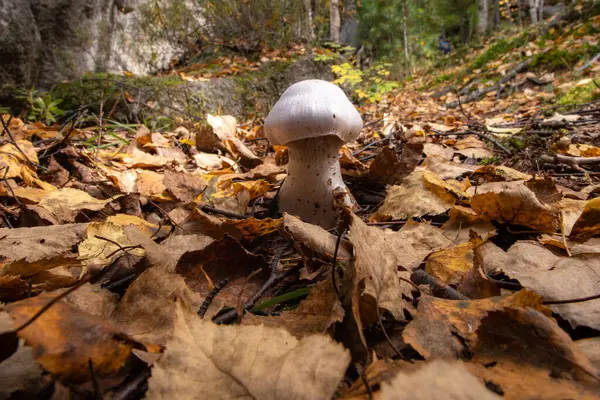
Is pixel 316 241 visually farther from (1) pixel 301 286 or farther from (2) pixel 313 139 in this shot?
(2) pixel 313 139

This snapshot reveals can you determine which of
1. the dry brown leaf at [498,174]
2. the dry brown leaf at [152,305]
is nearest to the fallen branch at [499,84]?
the dry brown leaf at [498,174]

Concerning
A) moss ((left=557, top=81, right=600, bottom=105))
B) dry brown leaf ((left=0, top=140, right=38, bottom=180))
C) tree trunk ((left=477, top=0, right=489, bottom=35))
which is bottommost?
dry brown leaf ((left=0, top=140, right=38, bottom=180))

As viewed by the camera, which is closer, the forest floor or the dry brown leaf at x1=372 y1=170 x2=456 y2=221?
the forest floor

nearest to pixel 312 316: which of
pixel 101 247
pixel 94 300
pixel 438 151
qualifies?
pixel 94 300

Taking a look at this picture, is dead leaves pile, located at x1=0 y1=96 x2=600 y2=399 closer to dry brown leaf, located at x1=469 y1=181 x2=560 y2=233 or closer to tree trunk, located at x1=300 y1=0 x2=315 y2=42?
dry brown leaf, located at x1=469 y1=181 x2=560 y2=233

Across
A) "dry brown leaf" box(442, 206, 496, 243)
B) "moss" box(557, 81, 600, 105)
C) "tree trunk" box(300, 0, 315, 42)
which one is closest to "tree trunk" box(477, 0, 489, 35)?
"tree trunk" box(300, 0, 315, 42)

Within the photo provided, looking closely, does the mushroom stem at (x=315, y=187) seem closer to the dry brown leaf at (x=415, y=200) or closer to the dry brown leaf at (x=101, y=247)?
the dry brown leaf at (x=415, y=200)
